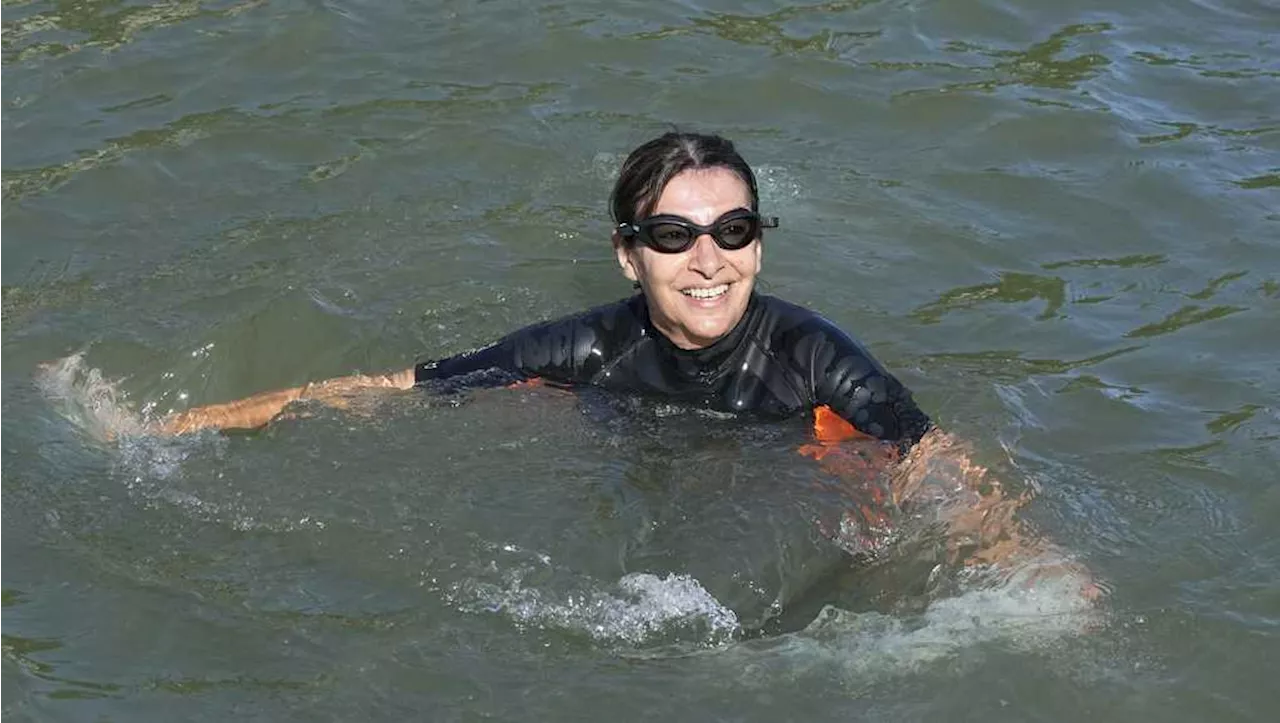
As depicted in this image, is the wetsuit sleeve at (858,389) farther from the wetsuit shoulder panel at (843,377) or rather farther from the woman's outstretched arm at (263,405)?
the woman's outstretched arm at (263,405)

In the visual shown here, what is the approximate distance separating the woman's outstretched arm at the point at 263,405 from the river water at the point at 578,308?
56mm

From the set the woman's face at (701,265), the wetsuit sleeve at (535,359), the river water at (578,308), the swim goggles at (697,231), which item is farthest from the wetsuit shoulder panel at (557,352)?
the swim goggles at (697,231)

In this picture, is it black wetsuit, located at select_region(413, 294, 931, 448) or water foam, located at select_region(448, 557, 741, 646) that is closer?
water foam, located at select_region(448, 557, 741, 646)

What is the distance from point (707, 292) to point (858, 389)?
1.96 ft

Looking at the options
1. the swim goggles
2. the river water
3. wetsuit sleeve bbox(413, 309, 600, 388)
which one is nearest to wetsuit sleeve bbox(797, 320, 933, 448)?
the river water

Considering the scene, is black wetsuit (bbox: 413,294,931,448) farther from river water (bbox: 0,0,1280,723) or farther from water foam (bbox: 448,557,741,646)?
water foam (bbox: 448,557,741,646)

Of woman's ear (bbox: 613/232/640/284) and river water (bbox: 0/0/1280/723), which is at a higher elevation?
woman's ear (bbox: 613/232/640/284)

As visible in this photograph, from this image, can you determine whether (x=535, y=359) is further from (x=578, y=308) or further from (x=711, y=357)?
(x=578, y=308)

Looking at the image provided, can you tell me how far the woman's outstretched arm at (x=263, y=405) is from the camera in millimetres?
5949

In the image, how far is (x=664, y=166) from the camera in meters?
5.43

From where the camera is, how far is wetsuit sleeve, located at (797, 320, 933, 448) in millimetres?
5516

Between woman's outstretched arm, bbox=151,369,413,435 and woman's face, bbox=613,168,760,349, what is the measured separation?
1071 millimetres

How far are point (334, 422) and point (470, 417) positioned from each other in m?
0.48

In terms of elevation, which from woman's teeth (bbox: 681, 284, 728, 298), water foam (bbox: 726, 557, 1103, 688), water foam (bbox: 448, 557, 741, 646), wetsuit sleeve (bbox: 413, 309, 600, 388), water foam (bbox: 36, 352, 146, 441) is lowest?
water foam (bbox: 36, 352, 146, 441)
